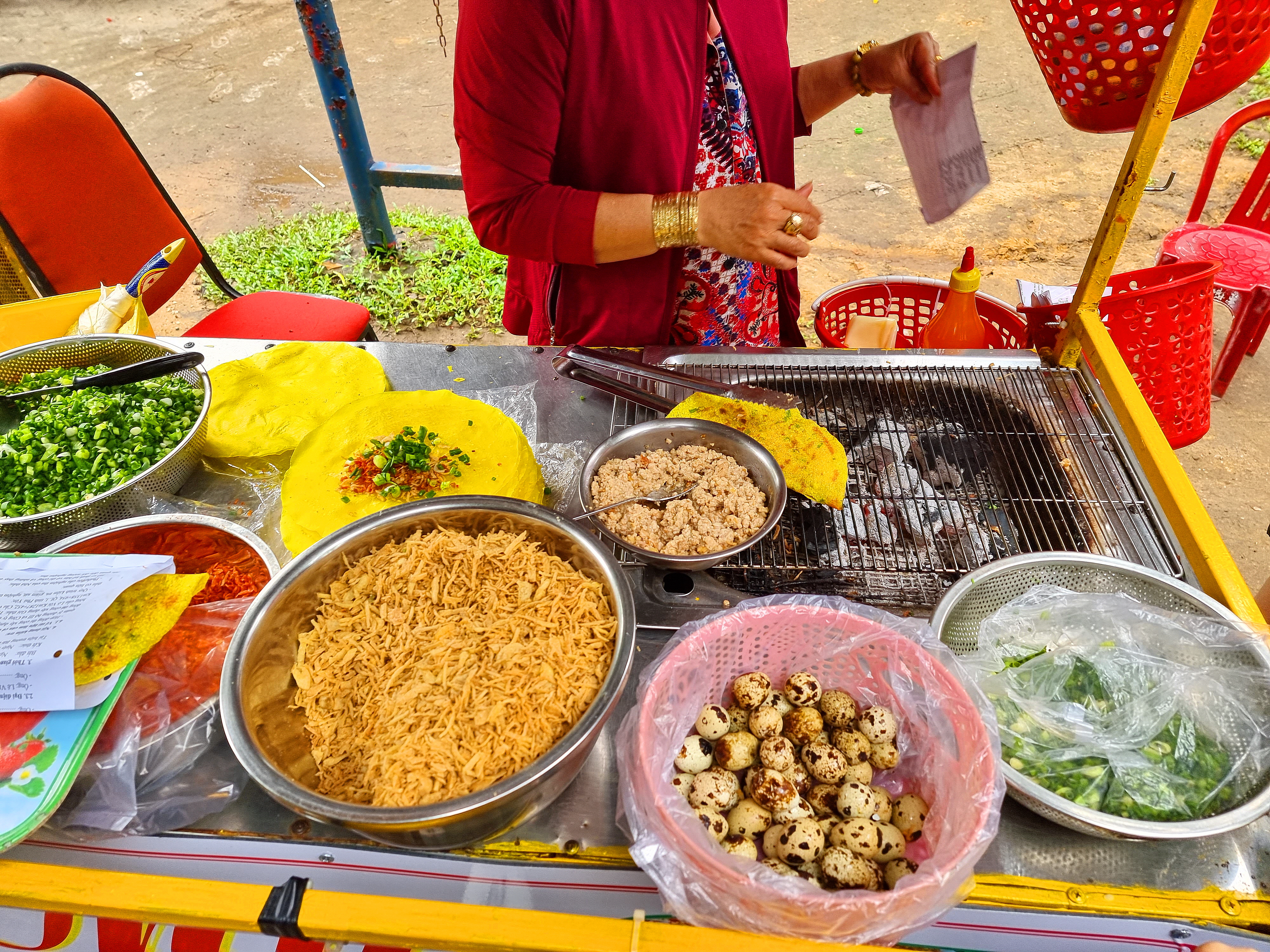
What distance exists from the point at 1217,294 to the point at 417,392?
4.91 m

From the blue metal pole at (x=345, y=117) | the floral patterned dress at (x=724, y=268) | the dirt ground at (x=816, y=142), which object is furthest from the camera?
the dirt ground at (x=816, y=142)

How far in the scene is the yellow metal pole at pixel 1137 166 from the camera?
1438mm

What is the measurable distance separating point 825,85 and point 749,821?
92.1 inches

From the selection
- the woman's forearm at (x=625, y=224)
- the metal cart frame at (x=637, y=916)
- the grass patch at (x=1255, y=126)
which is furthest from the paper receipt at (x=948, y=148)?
the grass patch at (x=1255, y=126)

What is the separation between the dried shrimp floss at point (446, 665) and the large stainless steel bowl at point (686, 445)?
0.21m

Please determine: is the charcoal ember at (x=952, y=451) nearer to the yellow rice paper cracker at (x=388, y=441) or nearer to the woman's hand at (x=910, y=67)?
the woman's hand at (x=910, y=67)

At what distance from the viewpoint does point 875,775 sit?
4.55 ft

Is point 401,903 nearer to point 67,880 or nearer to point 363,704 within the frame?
point 363,704

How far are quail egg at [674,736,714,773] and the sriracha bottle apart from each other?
1.62m

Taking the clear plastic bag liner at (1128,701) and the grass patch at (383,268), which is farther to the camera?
the grass patch at (383,268)

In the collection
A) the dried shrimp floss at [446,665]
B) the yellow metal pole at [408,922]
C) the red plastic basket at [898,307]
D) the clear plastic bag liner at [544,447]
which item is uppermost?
the yellow metal pole at [408,922]

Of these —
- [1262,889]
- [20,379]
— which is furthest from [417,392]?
[1262,889]

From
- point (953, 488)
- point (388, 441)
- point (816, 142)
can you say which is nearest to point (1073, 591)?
point (953, 488)

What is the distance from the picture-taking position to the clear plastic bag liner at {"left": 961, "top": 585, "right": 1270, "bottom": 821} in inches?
50.4
